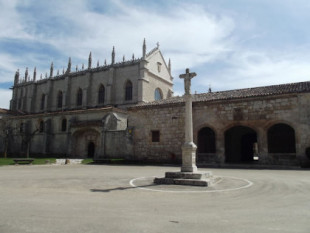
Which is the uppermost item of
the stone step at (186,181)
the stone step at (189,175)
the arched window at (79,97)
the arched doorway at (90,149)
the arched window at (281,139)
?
the arched window at (79,97)

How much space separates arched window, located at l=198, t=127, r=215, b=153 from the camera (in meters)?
19.2

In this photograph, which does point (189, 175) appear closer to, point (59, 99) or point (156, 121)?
point (156, 121)

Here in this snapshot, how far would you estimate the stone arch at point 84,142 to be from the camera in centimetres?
2861

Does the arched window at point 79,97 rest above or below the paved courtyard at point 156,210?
above

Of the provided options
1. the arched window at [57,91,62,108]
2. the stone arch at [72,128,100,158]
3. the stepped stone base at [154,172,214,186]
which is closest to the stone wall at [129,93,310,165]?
the stone arch at [72,128,100,158]

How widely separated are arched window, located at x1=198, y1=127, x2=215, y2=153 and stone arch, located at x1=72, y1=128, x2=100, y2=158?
13.3 metres

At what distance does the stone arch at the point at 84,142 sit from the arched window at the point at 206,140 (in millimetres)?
13268

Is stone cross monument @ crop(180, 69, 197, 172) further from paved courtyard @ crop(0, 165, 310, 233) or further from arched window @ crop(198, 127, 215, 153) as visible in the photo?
arched window @ crop(198, 127, 215, 153)

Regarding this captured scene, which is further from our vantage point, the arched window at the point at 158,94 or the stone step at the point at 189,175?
the arched window at the point at 158,94

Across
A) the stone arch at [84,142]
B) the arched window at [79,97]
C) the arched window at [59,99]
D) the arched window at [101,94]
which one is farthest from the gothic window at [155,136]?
the arched window at [59,99]

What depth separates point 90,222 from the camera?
4.08 metres

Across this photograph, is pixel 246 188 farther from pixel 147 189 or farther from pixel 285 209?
pixel 147 189

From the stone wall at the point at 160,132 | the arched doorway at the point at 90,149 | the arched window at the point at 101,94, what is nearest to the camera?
the stone wall at the point at 160,132

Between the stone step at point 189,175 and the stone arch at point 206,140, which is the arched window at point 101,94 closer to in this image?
the stone arch at point 206,140
